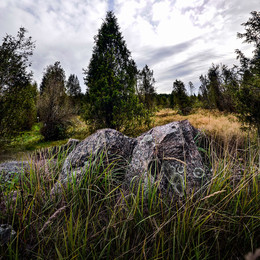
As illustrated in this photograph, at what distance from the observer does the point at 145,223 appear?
1355mm

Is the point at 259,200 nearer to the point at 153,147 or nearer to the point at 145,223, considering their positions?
the point at 145,223

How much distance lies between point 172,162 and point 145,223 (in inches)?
40.1

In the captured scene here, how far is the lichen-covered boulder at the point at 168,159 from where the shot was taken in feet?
6.48

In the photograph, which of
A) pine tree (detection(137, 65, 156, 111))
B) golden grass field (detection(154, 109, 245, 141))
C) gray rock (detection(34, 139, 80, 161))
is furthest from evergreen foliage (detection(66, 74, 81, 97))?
gray rock (detection(34, 139, 80, 161))

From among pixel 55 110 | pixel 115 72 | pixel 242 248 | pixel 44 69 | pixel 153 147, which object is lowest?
pixel 242 248

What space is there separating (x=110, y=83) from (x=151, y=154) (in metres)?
6.98

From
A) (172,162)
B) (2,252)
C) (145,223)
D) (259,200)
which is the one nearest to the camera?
(2,252)

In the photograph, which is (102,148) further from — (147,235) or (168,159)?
(147,235)

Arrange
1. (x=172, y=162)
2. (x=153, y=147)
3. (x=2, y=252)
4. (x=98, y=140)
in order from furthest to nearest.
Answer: (x=98, y=140) < (x=153, y=147) < (x=172, y=162) < (x=2, y=252)

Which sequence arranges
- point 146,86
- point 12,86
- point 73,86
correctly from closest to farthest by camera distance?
point 12,86 → point 146,86 → point 73,86

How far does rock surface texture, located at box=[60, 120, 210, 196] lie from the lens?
6.74 ft

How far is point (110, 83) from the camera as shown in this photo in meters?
8.41

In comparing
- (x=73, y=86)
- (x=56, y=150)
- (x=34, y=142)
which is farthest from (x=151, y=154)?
(x=73, y=86)

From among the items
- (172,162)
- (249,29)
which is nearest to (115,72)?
(249,29)
